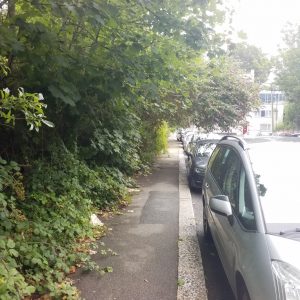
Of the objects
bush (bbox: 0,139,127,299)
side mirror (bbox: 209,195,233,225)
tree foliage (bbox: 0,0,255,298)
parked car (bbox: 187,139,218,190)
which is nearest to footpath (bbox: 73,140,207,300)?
bush (bbox: 0,139,127,299)

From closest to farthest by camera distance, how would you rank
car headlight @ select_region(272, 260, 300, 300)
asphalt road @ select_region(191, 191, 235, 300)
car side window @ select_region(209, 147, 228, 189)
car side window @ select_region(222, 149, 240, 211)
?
car headlight @ select_region(272, 260, 300, 300) → car side window @ select_region(222, 149, 240, 211) → asphalt road @ select_region(191, 191, 235, 300) → car side window @ select_region(209, 147, 228, 189)

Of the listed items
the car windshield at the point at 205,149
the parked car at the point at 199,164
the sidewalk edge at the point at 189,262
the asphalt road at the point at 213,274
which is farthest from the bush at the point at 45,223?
the car windshield at the point at 205,149

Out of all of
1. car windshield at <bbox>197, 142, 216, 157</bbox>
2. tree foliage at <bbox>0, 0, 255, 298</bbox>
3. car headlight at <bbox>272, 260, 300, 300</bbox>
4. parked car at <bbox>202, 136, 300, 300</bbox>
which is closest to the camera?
car headlight at <bbox>272, 260, 300, 300</bbox>

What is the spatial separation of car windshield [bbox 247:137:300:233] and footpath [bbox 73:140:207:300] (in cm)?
153

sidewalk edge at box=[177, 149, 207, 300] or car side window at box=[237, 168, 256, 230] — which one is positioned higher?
car side window at box=[237, 168, 256, 230]

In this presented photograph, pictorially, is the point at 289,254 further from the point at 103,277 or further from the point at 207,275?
the point at 103,277

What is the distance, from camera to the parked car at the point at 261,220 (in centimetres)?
250

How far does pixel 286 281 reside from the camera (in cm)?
237

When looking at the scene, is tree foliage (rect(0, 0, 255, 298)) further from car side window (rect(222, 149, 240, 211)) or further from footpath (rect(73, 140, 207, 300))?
car side window (rect(222, 149, 240, 211))

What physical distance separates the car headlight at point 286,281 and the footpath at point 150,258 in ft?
5.83

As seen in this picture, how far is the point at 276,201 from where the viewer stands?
10.4 ft

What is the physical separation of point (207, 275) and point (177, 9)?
380 cm

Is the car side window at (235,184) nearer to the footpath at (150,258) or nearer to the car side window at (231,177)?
the car side window at (231,177)

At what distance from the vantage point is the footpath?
13.6ft
